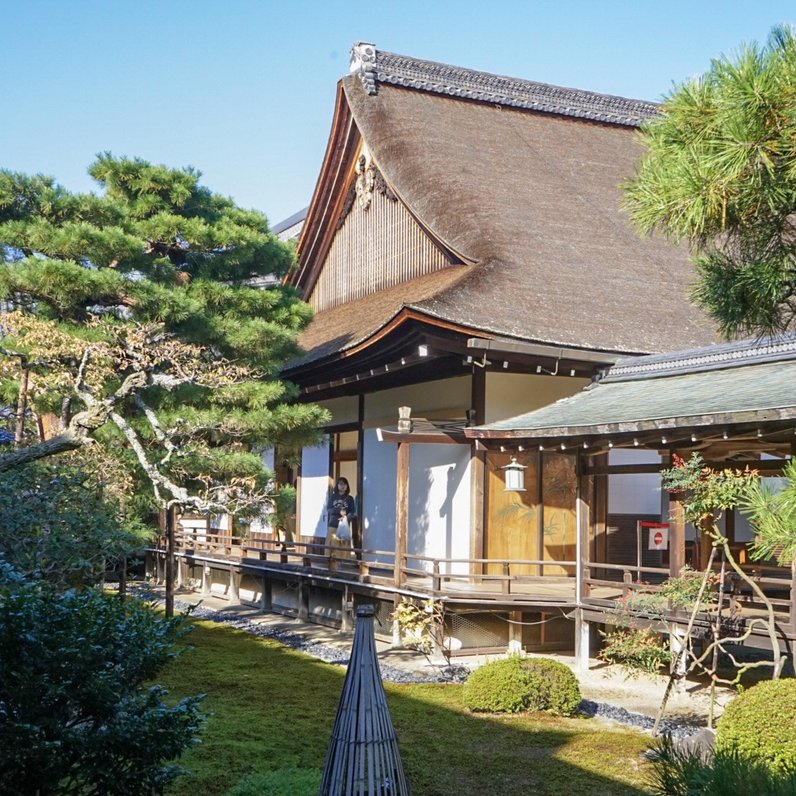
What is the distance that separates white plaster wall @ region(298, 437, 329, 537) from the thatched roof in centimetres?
221

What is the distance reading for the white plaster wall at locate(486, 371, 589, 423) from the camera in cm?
1442

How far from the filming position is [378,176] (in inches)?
735

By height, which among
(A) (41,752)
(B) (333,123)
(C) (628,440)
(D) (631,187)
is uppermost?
(B) (333,123)

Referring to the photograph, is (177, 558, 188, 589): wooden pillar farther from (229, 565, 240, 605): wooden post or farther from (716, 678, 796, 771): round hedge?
(716, 678, 796, 771): round hedge

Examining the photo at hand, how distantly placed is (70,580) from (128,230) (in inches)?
186

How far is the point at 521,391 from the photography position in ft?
48.2

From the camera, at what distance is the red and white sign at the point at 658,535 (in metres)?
13.3

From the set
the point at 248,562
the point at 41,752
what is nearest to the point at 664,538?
the point at 248,562

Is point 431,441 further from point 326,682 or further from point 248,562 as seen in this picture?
point 248,562

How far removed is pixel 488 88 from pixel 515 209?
15.6ft

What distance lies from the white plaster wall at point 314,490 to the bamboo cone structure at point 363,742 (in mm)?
13214

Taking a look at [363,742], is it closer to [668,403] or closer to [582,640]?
[668,403]

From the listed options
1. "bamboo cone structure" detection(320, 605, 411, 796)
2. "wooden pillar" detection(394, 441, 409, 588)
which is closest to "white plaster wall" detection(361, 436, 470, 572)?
"wooden pillar" detection(394, 441, 409, 588)

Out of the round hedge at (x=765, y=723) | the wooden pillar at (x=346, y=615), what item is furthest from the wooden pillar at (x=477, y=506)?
the round hedge at (x=765, y=723)
